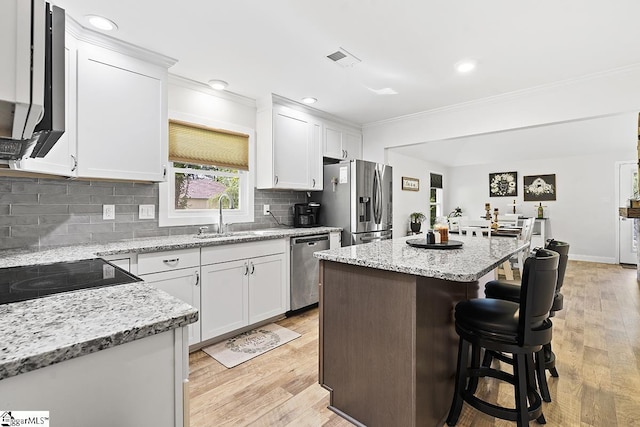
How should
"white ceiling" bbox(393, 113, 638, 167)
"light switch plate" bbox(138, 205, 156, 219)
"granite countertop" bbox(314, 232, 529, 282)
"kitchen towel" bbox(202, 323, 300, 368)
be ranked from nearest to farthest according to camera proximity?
"granite countertop" bbox(314, 232, 529, 282) < "kitchen towel" bbox(202, 323, 300, 368) < "light switch plate" bbox(138, 205, 156, 219) < "white ceiling" bbox(393, 113, 638, 167)

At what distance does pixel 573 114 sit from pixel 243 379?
12.6 ft

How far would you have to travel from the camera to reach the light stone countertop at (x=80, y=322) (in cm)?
62

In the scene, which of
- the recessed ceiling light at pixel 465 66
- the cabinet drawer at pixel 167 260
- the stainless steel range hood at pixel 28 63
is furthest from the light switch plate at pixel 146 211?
the recessed ceiling light at pixel 465 66

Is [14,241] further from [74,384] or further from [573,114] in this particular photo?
[573,114]

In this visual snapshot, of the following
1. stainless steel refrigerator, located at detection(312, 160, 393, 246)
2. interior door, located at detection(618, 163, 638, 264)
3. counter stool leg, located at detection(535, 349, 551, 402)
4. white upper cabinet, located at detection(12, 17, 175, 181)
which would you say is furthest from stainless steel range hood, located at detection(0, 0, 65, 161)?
interior door, located at detection(618, 163, 638, 264)

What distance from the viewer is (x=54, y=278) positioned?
4.12ft

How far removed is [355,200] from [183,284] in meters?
2.21

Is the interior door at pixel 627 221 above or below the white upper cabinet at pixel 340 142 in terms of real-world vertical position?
below

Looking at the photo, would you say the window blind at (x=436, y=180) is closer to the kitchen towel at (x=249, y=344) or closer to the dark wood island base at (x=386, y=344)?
the kitchen towel at (x=249, y=344)

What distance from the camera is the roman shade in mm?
2912

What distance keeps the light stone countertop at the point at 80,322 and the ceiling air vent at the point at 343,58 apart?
89.2 inches

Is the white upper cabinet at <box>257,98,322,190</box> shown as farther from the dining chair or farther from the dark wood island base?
the dining chair

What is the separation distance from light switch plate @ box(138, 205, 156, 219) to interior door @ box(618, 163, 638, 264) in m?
8.12

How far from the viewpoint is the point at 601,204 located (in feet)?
20.8
